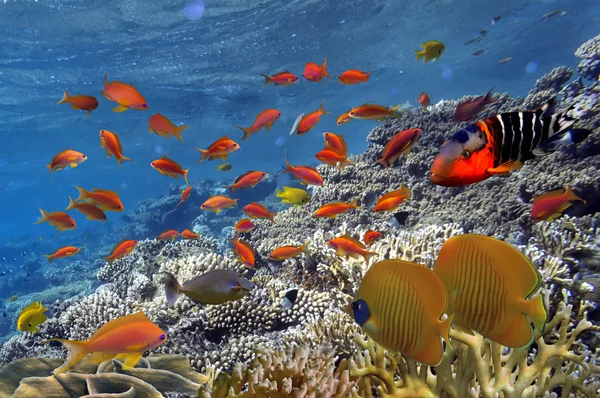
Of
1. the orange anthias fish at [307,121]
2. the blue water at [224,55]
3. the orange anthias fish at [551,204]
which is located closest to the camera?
the orange anthias fish at [551,204]

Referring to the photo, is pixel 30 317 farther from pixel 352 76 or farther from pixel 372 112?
pixel 352 76

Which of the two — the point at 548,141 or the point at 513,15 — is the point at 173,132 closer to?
the point at 548,141

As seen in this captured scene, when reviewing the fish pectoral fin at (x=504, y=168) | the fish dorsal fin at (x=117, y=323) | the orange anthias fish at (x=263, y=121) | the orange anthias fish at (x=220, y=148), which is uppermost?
the orange anthias fish at (x=263, y=121)

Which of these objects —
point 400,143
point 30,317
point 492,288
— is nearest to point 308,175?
point 400,143

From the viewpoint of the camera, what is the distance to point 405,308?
1432mm

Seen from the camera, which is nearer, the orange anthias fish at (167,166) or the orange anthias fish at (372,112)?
the orange anthias fish at (372,112)

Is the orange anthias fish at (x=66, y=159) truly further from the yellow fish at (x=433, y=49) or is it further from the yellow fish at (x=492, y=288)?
the yellow fish at (x=433, y=49)

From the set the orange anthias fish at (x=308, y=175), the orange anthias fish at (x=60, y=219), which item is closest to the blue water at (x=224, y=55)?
the orange anthias fish at (x=60, y=219)

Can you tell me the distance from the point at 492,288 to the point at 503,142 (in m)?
0.72

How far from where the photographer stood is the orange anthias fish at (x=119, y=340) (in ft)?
7.61

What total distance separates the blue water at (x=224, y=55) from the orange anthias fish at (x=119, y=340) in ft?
57.7

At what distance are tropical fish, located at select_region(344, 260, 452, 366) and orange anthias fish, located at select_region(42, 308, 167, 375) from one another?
5.67 feet

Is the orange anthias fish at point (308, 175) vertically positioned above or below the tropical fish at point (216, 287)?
above

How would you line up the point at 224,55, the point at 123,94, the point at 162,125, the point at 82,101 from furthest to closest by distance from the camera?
the point at 224,55 < the point at 162,125 < the point at 82,101 < the point at 123,94
